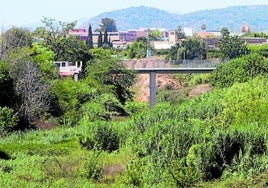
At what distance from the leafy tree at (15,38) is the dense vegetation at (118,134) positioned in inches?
171

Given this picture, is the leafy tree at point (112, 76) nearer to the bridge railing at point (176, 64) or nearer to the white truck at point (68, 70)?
the white truck at point (68, 70)

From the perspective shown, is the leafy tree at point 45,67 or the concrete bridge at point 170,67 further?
the concrete bridge at point 170,67

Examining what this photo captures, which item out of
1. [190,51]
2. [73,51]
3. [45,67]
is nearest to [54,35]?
[73,51]

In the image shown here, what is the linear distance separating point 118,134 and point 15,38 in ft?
98.0

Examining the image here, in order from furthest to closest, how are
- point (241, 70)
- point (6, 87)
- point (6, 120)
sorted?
point (241, 70), point (6, 87), point (6, 120)

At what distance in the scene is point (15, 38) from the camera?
5469 cm

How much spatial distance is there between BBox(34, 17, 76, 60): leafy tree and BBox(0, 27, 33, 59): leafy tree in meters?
2.23

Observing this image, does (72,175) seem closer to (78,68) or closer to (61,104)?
(61,104)

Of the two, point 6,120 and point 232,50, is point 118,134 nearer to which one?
point 6,120

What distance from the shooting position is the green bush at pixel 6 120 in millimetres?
31844

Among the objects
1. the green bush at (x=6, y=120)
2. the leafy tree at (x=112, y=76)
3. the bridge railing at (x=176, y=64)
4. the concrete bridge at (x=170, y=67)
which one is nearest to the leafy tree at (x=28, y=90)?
the green bush at (x=6, y=120)

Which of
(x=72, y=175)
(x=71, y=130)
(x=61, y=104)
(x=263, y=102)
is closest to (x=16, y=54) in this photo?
(x=61, y=104)

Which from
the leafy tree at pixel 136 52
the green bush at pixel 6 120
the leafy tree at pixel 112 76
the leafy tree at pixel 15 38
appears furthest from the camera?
the leafy tree at pixel 136 52

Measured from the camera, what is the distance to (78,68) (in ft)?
173
